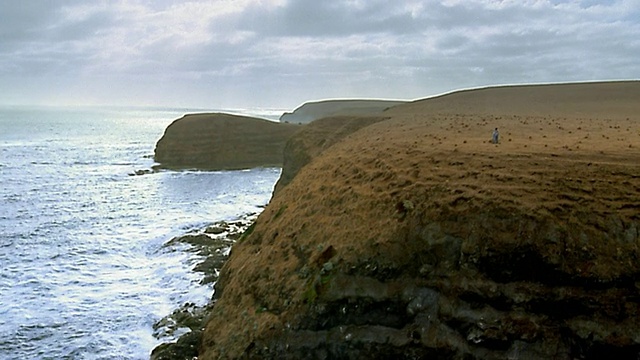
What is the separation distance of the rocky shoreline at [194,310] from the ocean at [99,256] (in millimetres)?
357

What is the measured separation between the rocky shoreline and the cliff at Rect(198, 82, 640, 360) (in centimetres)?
44

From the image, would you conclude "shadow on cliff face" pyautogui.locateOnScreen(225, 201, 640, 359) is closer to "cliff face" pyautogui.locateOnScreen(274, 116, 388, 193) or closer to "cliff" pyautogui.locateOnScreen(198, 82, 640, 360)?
"cliff" pyautogui.locateOnScreen(198, 82, 640, 360)

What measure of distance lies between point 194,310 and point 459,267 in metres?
8.13

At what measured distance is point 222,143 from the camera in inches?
2276

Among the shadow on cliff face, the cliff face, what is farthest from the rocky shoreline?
the cliff face

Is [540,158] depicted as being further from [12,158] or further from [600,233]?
[12,158]

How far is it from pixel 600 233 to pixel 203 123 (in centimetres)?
5563

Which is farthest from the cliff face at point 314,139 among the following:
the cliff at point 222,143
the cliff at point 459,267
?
the cliff at point 222,143

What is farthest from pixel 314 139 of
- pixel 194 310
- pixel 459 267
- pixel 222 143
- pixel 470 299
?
pixel 222 143

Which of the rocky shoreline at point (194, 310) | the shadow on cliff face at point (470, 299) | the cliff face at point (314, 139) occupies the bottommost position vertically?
the rocky shoreline at point (194, 310)

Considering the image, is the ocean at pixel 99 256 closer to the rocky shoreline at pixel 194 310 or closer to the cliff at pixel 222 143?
the rocky shoreline at pixel 194 310

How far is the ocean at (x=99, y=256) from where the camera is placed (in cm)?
1312

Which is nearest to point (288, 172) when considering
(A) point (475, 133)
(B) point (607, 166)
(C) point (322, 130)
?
(C) point (322, 130)

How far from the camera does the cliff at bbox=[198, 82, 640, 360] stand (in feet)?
27.1
